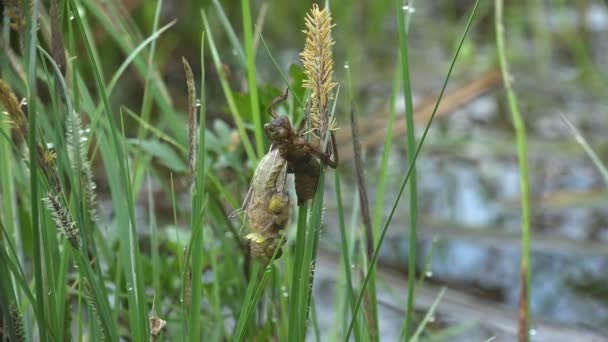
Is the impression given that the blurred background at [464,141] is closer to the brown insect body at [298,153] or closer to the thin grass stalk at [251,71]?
the thin grass stalk at [251,71]

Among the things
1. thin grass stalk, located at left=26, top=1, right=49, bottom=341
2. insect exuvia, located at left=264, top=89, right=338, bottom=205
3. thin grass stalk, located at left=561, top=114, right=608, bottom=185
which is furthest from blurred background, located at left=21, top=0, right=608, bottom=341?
thin grass stalk, located at left=26, top=1, right=49, bottom=341

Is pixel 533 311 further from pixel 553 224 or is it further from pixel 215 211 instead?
pixel 215 211

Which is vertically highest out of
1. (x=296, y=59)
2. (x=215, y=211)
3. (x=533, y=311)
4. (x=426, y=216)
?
(x=296, y=59)

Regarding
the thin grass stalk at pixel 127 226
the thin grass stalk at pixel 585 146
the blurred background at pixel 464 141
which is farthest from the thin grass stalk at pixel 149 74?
the thin grass stalk at pixel 585 146

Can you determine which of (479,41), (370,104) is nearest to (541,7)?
(479,41)

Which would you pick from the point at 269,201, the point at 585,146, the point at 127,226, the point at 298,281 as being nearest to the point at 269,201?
the point at 269,201

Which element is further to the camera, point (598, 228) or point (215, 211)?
point (598, 228)

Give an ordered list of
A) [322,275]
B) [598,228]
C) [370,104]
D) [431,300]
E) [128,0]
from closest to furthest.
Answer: [431,300]
[322,275]
[598,228]
[128,0]
[370,104]
